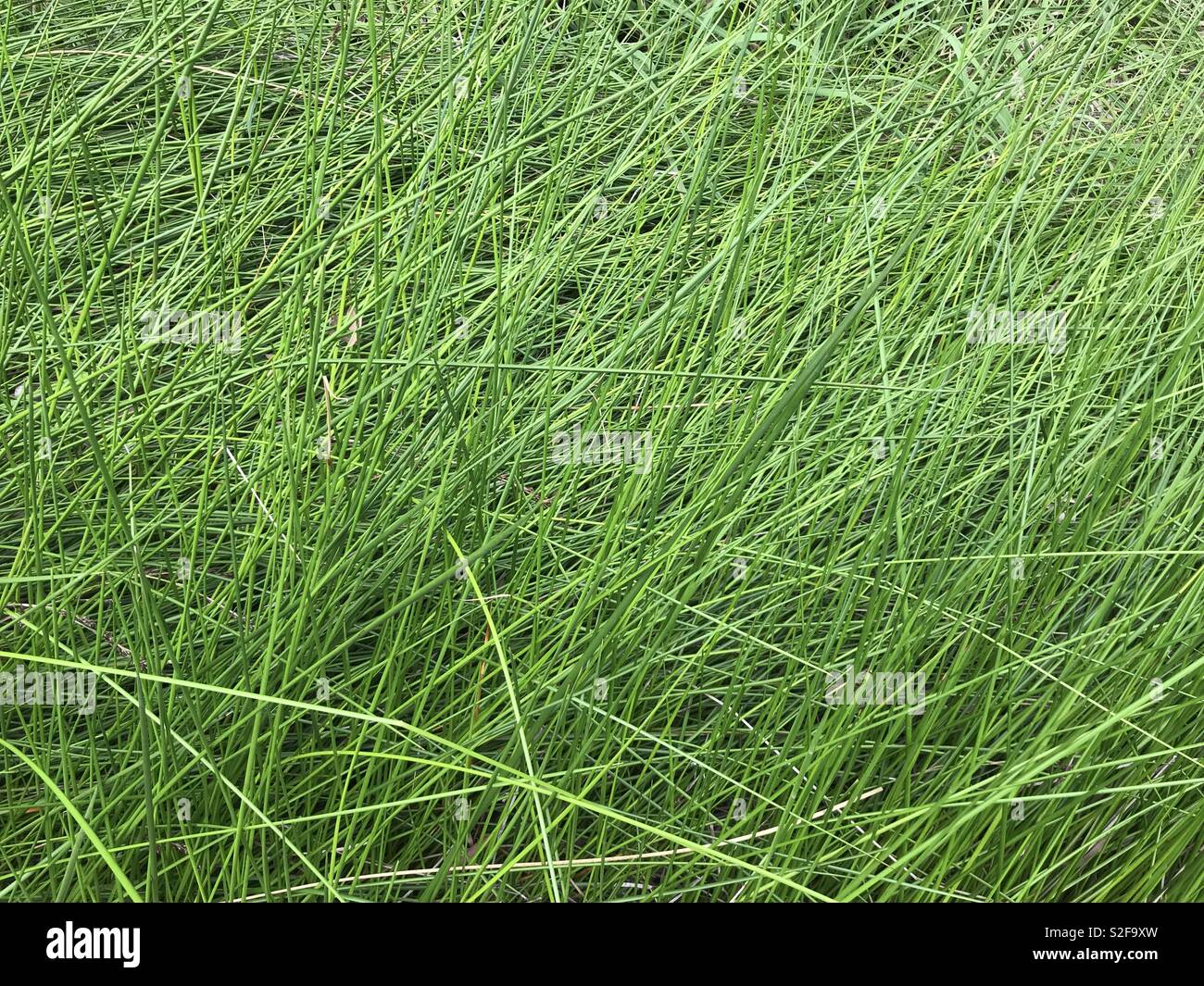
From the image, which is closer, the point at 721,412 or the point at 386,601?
the point at 386,601

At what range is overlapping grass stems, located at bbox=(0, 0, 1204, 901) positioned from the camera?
108 centimetres

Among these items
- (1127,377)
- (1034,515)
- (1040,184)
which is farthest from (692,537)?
(1040,184)

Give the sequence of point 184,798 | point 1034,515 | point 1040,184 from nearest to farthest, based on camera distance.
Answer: point 184,798, point 1034,515, point 1040,184

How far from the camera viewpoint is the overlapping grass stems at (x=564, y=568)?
108cm

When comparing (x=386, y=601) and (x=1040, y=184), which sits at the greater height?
(x=1040, y=184)

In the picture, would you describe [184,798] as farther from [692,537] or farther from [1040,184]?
[1040,184]

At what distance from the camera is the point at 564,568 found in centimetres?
141

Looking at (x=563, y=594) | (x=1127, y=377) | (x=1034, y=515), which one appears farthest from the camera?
(x=1127, y=377)

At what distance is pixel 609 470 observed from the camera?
57.4 inches

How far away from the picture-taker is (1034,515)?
130 cm

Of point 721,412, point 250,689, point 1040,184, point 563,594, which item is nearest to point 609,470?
point 721,412

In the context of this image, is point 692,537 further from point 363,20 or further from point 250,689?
point 363,20

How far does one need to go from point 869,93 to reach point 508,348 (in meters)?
1.36
